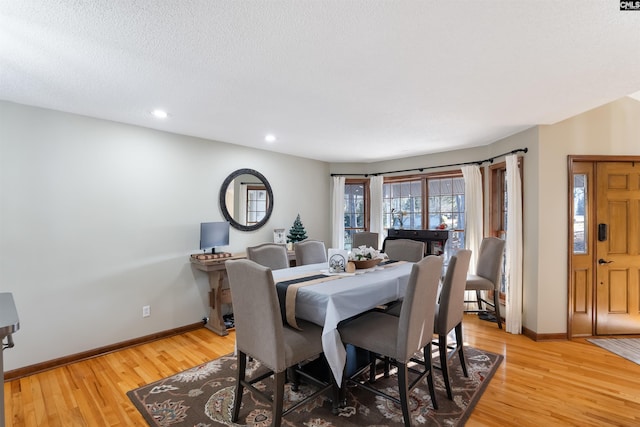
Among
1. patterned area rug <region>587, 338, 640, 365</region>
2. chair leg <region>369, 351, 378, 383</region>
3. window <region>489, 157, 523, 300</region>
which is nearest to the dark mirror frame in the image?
chair leg <region>369, 351, 378, 383</region>

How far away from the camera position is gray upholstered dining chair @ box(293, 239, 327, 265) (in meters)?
3.75

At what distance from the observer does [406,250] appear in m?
3.90

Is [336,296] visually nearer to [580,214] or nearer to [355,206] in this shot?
[580,214]

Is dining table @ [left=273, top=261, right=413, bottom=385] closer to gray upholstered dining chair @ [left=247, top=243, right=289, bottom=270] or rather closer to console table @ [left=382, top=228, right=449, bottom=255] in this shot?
gray upholstered dining chair @ [left=247, top=243, right=289, bottom=270]

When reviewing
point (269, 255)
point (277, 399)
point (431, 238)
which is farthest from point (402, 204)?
point (277, 399)

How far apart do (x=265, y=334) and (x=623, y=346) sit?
3805 millimetres

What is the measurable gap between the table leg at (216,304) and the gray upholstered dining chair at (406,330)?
1927 millimetres

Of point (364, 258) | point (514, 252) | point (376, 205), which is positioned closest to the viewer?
point (364, 258)

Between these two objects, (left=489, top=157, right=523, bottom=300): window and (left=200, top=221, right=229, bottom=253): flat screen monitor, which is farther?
(left=489, top=157, right=523, bottom=300): window

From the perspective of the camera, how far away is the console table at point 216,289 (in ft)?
12.0

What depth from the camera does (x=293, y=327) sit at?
87.8 inches

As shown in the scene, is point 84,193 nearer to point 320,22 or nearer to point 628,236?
point 320,22

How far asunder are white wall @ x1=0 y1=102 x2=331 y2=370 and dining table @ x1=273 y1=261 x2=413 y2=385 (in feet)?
5.57

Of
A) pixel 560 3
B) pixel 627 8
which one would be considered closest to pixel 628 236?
pixel 627 8
